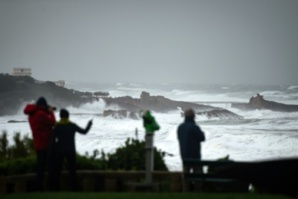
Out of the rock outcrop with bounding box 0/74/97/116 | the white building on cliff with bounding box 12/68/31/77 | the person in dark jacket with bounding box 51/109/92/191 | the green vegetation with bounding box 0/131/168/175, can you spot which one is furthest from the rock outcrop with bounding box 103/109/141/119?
the person in dark jacket with bounding box 51/109/92/191

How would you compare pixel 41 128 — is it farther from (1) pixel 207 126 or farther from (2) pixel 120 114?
(2) pixel 120 114

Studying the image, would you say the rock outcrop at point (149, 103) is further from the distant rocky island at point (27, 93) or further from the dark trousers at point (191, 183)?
the dark trousers at point (191, 183)

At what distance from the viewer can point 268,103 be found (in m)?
47.2

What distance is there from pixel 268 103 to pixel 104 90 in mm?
11401

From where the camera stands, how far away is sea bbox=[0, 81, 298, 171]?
30.1 meters

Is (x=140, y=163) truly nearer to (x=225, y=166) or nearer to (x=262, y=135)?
(x=225, y=166)

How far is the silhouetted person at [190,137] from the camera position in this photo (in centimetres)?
1209

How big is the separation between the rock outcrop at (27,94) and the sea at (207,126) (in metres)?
0.67

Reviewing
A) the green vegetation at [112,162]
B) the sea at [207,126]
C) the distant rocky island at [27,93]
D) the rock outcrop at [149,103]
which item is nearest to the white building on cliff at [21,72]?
the distant rocky island at [27,93]

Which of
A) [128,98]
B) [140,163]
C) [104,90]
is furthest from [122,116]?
[140,163]

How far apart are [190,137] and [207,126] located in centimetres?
2705

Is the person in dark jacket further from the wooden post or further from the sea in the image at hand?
the sea

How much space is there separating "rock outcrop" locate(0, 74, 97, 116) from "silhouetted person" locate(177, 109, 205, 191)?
23.8m

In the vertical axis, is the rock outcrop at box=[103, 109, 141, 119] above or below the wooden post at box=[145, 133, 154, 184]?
above
